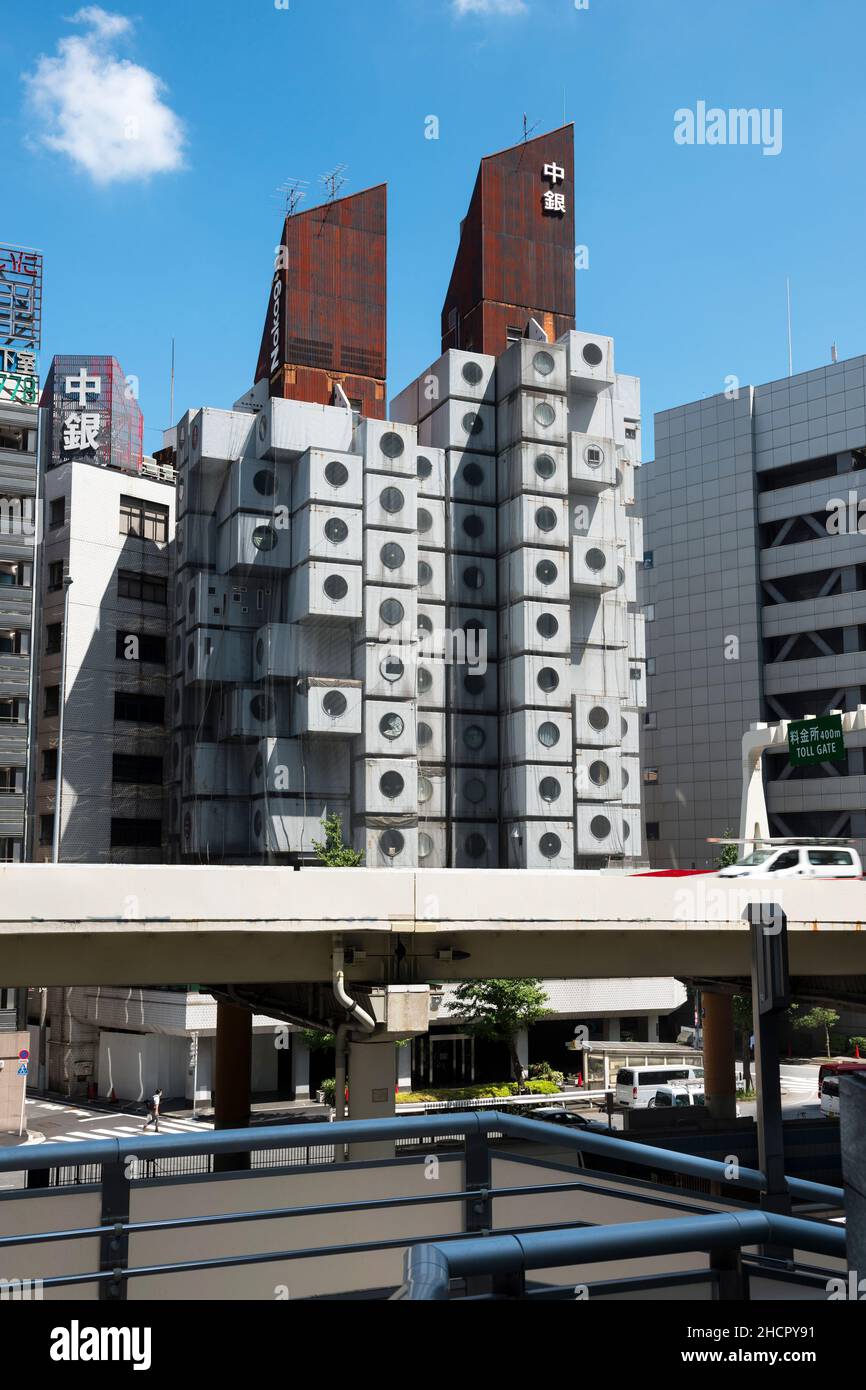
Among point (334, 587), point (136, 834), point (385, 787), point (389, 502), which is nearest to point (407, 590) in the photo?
point (334, 587)

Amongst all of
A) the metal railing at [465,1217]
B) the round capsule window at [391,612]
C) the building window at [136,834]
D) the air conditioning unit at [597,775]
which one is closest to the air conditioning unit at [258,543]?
the round capsule window at [391,612]

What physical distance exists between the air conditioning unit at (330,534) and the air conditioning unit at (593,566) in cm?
1121

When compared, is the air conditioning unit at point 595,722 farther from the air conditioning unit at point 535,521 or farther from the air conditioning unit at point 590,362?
the air conditioning unit at point 590,362

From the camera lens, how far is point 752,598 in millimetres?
76688

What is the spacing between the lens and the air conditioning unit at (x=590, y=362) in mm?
61375

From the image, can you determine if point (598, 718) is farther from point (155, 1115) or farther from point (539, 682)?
point (155, 1115)

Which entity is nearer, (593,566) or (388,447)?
(388,447)

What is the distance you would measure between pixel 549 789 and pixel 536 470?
15.4m

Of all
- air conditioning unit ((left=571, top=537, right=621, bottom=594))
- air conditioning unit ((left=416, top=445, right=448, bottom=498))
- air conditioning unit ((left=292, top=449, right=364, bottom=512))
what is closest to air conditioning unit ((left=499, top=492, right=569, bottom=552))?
air conditioning unit ((left=571, top=537, right=621, bottom=594))

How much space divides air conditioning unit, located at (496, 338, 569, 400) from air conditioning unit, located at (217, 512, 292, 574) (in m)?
13.5

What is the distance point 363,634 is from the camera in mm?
55281

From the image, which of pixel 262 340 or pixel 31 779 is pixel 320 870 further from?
pixel 262 340
